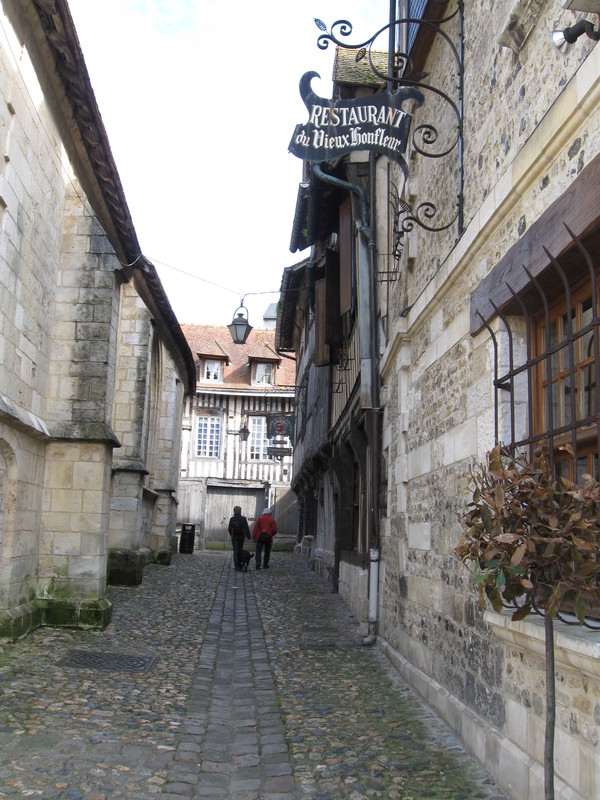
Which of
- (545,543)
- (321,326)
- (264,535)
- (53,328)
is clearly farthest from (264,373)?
(545,543)

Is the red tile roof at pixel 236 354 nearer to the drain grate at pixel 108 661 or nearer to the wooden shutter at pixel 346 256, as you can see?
the wooden shutter at pixel 346 256

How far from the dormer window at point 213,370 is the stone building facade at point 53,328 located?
779 inches

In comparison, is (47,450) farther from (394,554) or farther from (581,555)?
(581,555)

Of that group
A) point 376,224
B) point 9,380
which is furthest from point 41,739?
point 376,224

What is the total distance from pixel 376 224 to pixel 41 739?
6.90m

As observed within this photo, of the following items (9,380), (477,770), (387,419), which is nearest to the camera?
(477,770)

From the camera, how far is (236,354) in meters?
31.5

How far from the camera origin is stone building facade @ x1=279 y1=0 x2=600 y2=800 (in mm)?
3229

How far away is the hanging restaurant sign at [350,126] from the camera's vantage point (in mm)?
5969

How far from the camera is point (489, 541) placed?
273cm

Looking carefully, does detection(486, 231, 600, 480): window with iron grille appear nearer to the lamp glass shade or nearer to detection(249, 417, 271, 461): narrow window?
the lamp glass shade

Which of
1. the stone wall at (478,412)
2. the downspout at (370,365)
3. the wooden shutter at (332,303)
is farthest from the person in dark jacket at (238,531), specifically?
the stone wall at (478,412)

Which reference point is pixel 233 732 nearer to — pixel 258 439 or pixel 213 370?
pixel 258 439

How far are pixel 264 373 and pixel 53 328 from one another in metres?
21.5
